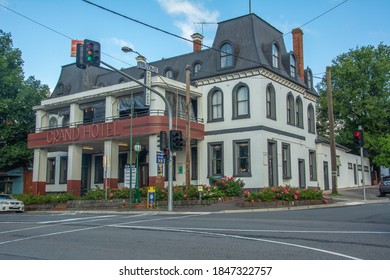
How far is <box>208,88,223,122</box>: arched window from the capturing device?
96.4 feet

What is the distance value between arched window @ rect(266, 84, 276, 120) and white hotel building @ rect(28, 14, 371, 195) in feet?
0.24

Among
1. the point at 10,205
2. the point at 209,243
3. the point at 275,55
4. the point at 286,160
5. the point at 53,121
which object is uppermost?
the point at 275,55

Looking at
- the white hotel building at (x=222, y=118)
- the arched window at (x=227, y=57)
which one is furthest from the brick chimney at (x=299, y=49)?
the arched window at (x=227, y=57)

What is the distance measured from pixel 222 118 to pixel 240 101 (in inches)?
68.4

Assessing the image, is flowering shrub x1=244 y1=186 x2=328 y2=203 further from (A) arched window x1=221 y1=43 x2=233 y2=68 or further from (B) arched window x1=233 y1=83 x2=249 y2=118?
(A) arched window x1=221 y1=43 x2=233 y2=68

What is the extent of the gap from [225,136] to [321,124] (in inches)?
1120

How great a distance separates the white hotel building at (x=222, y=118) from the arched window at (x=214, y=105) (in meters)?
0.07

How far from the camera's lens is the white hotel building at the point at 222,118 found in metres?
27.4

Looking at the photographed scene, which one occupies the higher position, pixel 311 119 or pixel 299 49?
pixel 299 49

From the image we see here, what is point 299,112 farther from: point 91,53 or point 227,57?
point 91,53

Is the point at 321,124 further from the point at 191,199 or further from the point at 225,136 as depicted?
the point at 191,199

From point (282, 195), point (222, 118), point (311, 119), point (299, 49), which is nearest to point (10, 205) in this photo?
point (222, 118)

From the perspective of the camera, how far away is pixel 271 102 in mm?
28766

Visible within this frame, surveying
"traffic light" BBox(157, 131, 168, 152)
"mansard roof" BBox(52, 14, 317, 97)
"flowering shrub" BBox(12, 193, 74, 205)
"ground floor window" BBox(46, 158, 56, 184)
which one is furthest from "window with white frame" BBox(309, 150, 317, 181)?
"ground floor window" BBox(46, 158, 56, 184)
